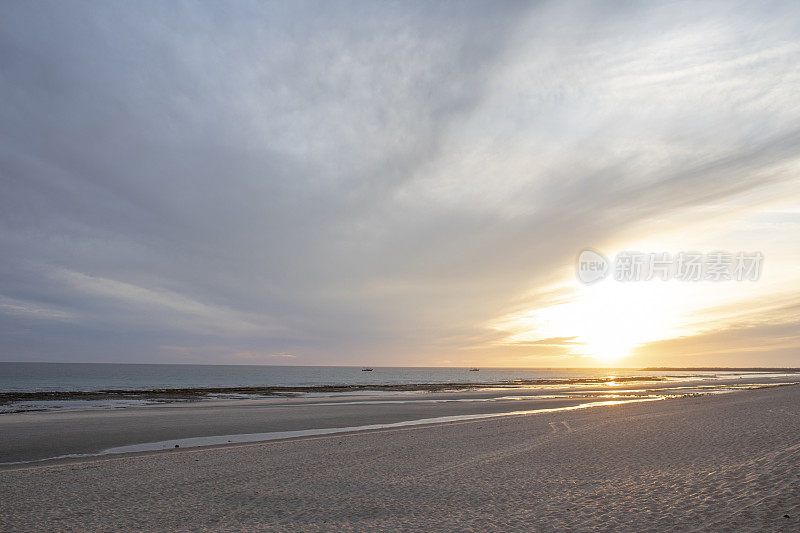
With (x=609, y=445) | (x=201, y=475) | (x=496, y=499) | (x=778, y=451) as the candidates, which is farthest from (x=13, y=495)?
(x=778, y=451)

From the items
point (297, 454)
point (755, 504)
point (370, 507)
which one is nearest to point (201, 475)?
point (297, 454)

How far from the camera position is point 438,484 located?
1412 centimetres

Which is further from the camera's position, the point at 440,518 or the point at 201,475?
the point at 201,475

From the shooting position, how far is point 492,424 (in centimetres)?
2756

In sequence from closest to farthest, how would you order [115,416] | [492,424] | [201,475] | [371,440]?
[201,475] → [371,440] → [492,424] → [115,416]

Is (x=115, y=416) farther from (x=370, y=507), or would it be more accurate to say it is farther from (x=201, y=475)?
(x=370, y=507)

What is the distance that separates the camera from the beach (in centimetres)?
1064

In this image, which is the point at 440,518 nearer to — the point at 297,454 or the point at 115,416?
the point at 297,454

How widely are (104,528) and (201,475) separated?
5.26 metres

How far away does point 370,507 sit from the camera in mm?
11977

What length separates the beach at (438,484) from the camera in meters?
10.6

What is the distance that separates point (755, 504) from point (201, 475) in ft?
51.7

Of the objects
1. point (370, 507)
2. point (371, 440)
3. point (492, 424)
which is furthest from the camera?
point (492, 424)

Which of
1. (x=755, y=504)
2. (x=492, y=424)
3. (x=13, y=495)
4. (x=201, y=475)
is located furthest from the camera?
(x=492, y=424)
